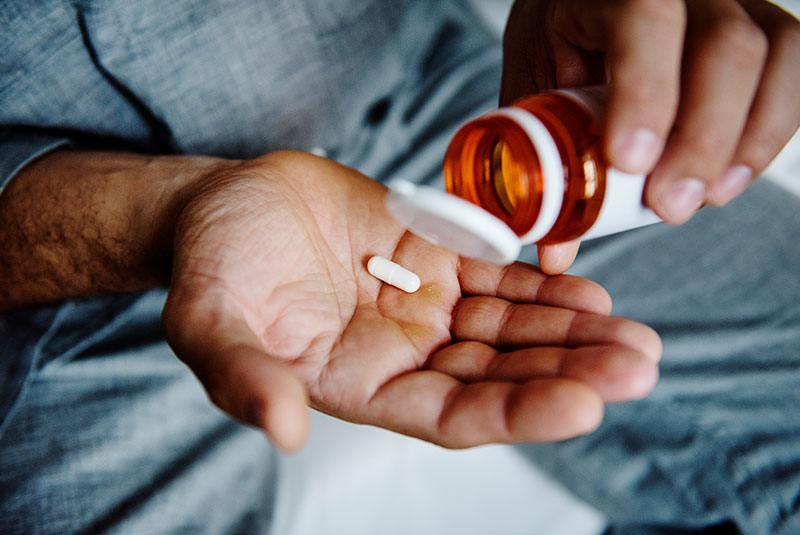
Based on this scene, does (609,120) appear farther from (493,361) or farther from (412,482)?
(412,482)

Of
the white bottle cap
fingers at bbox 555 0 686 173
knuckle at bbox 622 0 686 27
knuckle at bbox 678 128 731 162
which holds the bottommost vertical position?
the white bottle cap

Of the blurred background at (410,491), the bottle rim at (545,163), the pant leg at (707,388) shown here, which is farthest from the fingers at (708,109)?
the blurred background at (410,491)

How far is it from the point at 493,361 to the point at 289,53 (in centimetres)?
90

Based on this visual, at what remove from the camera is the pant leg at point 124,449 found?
0.93 metres

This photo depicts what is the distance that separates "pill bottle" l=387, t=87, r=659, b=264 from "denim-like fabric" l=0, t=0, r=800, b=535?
0.47 meters

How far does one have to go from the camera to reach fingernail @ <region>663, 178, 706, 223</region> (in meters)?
0.70

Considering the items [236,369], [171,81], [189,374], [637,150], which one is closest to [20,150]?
[171,81]

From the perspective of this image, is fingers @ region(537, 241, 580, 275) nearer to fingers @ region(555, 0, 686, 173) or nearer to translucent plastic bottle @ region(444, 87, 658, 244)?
translucent plastic bottle @ region(444, 87, 658, 244)

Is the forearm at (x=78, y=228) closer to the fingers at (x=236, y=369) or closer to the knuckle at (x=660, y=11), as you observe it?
the fingers at (x=236, y=369)

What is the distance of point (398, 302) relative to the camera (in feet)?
2.90

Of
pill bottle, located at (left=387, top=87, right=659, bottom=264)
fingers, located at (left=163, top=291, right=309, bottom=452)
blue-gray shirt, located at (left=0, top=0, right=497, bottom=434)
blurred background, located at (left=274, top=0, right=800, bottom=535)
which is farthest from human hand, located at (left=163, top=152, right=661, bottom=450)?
blurred background, located at (left=274, top=0, right=800, bottom=535)

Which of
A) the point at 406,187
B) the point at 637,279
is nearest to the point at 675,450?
the point at 637,279

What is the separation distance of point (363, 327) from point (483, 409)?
246mm

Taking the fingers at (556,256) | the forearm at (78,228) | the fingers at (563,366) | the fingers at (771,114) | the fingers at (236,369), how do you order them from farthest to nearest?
the forearm at (78,228) → the fingers at (556,256) → the fingers at (771,114) → the fingers at (563,366) → the fingers at (236,369)
